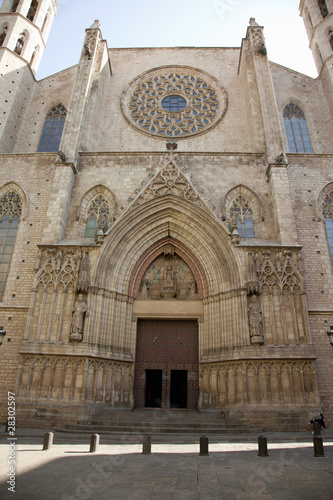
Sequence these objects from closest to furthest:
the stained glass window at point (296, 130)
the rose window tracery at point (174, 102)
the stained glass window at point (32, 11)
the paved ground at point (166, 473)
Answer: the paved ground at point (166, 473), the stained glass window at point (296, 130), the rose window tracery at point (174, 102), the stained glass window at point (32, 11)

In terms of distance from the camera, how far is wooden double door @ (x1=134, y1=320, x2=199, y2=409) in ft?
42.0

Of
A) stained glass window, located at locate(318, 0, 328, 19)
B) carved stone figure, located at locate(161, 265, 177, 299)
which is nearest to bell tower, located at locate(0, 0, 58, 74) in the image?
carved stone figure, located at locate(161, 265, 177, 299)

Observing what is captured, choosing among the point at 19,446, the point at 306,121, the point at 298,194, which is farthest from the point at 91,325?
the point at 306,121

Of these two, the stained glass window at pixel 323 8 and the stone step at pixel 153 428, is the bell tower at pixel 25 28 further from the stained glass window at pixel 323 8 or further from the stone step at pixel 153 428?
the stone step at pixel 153 428

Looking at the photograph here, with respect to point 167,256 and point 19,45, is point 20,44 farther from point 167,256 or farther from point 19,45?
point 167,256

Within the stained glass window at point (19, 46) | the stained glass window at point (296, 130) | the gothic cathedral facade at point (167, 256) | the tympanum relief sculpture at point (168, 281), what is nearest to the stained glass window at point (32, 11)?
the stained glass window at point (19, 46)

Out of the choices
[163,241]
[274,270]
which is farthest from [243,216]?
[163,241]

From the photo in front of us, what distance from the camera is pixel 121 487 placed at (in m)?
4.98

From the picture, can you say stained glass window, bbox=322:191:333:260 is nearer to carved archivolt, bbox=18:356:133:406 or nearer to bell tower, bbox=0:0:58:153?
carved archivolt, bbox=18:356:133:406

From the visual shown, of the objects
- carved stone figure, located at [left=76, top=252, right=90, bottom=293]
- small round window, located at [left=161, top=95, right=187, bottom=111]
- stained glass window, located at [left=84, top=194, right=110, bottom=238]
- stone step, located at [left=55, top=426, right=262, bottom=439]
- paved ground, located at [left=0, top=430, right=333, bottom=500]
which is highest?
small round window, located at [left=161, top=95, right=187, bottom=111]

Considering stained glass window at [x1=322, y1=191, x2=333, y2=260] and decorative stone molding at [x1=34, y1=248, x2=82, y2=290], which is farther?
stained glass window at [x1=322, y1=191, x2=333, y2=260]

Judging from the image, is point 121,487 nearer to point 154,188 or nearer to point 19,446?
point 19,446

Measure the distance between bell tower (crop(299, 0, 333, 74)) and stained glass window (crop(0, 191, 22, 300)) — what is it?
60.0 ft

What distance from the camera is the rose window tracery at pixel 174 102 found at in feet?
64.5
